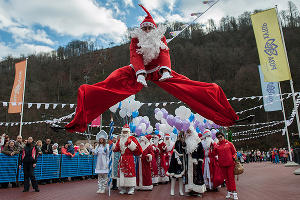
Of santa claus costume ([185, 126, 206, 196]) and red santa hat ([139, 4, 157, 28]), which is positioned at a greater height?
red santa hat ([139, 4, 157, 28])

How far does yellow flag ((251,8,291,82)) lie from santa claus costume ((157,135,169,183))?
5400 mm

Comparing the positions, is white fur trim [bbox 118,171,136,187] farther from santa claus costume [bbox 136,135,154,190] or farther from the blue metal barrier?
the blue metal barrier

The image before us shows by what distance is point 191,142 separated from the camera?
278 inches

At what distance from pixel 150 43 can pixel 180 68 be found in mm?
34899

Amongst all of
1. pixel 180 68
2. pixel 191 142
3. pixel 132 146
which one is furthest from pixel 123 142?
pixel 180 68

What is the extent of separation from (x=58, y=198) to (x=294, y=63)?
1336 inches

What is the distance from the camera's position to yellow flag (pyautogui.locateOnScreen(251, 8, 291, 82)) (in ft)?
34.9

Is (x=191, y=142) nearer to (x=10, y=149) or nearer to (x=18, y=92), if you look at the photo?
(x=10, y=149)

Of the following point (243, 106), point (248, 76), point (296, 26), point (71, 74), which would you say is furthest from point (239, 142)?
point (71, 74)

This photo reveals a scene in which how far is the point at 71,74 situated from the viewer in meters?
37.9

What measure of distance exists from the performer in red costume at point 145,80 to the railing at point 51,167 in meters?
6.29

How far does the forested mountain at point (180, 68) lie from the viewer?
29.1 m

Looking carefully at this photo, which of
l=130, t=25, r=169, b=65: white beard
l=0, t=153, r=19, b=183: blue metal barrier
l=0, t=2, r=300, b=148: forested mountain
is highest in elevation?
l=0, t=2, r=300, b=148: forested mountain

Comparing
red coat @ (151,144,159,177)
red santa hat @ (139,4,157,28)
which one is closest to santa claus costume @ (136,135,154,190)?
red coat @ (151,144,159,177)
